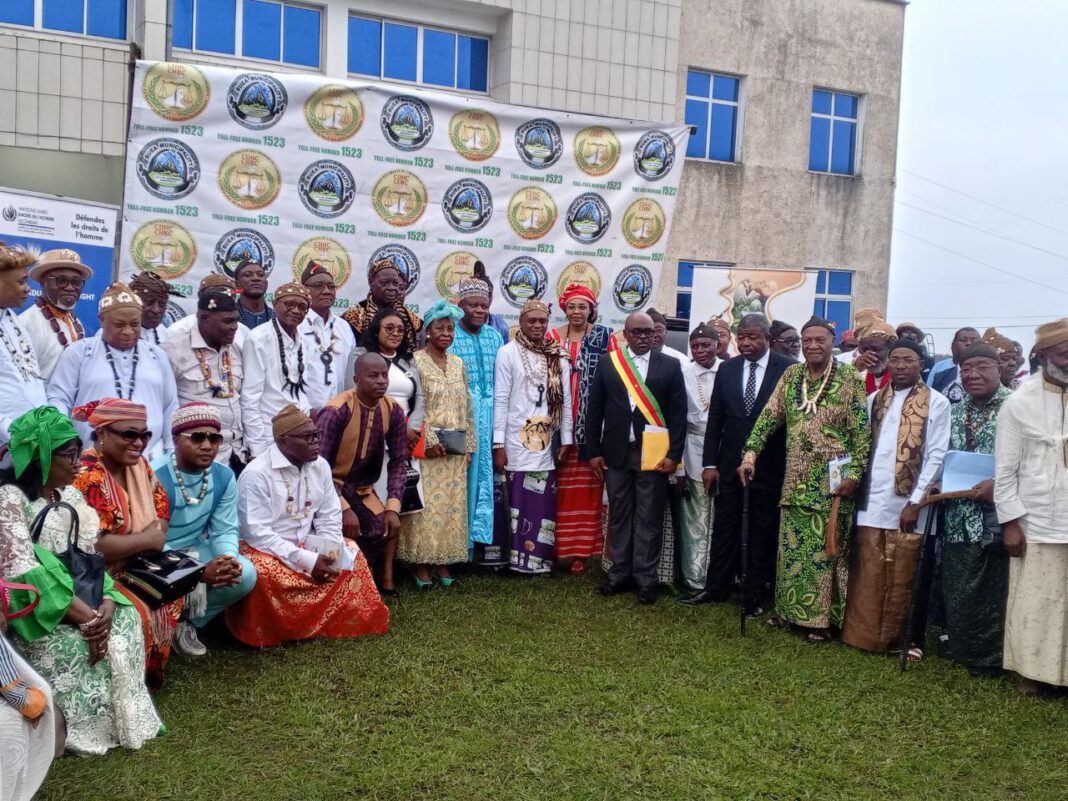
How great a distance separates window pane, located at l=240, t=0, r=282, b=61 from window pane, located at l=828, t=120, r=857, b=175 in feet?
32.3

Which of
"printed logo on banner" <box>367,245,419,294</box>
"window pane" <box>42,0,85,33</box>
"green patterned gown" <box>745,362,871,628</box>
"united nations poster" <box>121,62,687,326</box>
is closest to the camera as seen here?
"green patterned gown" <box>745,362,871,628</box>

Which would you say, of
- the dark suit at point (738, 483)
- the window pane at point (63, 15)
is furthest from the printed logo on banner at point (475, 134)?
the window pane at point (63, 15)

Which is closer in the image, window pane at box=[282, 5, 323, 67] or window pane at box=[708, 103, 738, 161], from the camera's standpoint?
window pane at box=[282, 5, 323, 67]

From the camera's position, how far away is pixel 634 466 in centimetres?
657

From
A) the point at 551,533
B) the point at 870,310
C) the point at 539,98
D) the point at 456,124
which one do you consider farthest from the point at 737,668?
the point at 539,98

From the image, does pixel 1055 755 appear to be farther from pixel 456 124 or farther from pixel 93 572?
pixel 456 124

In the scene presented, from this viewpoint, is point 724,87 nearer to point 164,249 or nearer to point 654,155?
point 654,155

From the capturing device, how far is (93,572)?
3857mm

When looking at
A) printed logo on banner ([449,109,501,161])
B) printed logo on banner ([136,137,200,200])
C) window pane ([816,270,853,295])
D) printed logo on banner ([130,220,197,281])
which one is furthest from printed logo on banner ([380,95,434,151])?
window pane ([816,270,853,295])

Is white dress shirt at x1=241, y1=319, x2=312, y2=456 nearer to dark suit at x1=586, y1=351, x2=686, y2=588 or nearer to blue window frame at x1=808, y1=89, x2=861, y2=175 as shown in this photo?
dark suit at x1=586, y1=351, x2=686, y2=588

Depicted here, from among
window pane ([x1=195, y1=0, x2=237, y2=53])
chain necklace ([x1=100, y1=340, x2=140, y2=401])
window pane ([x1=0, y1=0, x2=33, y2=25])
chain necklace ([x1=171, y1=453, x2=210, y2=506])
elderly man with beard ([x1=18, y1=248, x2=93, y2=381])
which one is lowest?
chain necklace ([x1=171, y1=453, x2=210, y2=506])

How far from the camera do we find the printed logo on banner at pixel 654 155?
28.7 feet

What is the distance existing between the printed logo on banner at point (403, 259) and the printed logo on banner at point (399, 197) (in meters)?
0.22

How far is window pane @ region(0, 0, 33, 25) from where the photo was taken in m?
10.3
